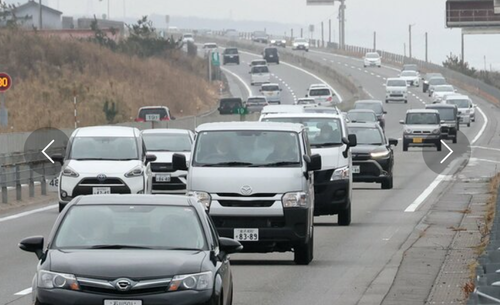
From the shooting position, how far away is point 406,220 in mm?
27172

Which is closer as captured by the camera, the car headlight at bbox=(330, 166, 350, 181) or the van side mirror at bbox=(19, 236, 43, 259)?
the van side mirror at bbox=(19, 236, 43, 259)

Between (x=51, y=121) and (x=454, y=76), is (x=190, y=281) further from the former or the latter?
(x=454, y=76)

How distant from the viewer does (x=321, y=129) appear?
26.7m

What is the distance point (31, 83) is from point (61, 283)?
7188 centimetres

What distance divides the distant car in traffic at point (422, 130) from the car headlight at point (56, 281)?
4812 centimetres

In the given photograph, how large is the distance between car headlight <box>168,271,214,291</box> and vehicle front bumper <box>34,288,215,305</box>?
0.19 feet

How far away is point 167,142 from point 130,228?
80.6ft

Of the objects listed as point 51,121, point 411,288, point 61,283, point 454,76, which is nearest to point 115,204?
point 61,283

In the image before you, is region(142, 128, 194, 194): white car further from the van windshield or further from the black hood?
the black hood

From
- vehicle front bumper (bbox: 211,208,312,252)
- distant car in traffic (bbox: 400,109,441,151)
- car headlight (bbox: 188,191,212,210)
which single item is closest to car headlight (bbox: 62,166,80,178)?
car headlight (bbox: 188,191,212,210)

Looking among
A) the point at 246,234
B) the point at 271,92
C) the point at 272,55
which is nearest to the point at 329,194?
the point at 246,234

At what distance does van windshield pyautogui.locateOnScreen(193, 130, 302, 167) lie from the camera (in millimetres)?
19578

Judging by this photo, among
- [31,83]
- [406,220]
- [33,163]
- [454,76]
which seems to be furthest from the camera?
[454,76]

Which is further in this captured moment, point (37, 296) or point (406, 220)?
point (406, 220)
